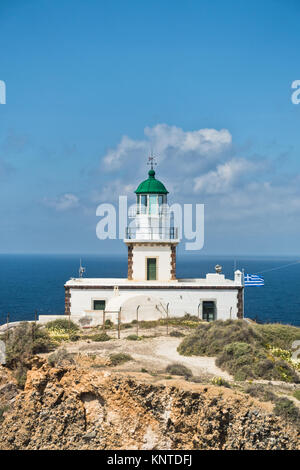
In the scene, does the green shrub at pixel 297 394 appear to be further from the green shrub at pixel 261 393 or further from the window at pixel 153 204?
the window at pixel 153 204

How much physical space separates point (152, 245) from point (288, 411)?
59.3 ft

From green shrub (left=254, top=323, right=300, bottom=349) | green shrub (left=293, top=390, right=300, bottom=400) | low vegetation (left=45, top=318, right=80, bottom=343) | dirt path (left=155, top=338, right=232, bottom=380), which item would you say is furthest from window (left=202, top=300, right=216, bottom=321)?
green shrub (left=293, top=390, right=300, bottom=400)

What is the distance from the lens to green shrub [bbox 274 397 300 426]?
1059 centimetres

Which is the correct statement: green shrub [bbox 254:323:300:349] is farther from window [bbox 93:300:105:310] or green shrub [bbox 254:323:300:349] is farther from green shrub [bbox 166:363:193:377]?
window [bbox 93:300:105:310]

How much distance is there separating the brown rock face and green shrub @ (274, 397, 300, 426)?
0.19 meters

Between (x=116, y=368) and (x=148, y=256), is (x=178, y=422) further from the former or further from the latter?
(x=148, y=256)

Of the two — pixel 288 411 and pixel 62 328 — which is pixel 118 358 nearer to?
pixel 288 411

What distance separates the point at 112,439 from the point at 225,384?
9.85ft

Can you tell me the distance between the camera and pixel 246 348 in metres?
15.5

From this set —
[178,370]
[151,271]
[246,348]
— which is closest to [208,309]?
[151,271]

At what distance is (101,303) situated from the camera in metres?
26.6

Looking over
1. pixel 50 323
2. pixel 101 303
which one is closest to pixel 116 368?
pixel 50 323

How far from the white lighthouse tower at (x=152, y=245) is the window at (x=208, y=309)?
97.7 inches

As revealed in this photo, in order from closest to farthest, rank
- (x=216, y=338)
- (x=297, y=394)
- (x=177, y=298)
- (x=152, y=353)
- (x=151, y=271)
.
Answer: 1. (x=297, y=394)
2. (x=152, y=353)
3. (x=216, y=338)
4. (x=177, y=298)
5. (x=151, y=271)
